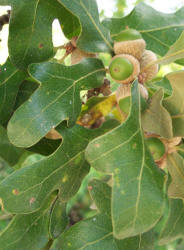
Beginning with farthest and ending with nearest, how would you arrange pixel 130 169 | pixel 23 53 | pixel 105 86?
pixel 105 86 → pixel 23 53 → pixel 130 169

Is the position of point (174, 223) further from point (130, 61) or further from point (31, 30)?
point (31, 30)

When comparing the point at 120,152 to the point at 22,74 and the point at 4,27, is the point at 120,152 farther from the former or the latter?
the point at 4,27

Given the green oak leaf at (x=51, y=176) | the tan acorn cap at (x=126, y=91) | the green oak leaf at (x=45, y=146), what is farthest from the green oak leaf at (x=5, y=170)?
the tan acorn cap at (x=126, y=91)

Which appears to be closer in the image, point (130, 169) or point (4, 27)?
point (130, 169)

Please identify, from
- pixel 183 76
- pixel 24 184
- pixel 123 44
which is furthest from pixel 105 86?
pixel 24 184

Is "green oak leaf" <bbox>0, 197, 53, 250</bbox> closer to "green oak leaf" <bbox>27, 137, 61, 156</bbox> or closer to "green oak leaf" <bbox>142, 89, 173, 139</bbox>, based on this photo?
"green oak leaf" <bbox>27, 137, 61, 156</bbox>

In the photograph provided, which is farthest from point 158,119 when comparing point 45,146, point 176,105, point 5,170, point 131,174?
point 5,170

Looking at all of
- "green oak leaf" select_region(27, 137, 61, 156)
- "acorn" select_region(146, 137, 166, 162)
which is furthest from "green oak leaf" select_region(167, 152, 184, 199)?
"green oak leaf" select_region(27, 137, 61, 156)
